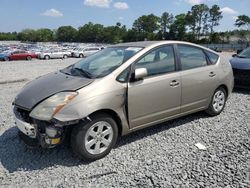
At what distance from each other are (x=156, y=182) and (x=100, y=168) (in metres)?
0.76

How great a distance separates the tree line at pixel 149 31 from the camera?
92.4m

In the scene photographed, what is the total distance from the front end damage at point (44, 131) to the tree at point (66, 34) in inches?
5621

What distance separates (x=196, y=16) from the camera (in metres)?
97.4

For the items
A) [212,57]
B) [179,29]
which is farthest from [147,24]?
[212,57]

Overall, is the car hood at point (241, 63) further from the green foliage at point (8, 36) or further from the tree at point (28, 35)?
the green foliage at point (8, 36)

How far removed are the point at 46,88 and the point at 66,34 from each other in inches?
5832

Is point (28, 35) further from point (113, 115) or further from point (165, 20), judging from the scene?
→ point (113, 115)

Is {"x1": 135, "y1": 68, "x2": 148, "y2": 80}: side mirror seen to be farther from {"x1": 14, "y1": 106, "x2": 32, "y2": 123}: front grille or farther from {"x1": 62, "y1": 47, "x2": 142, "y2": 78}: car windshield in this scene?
{"x1": 14, "y1": 106, "x2": 32, "y2": 123}: front grille

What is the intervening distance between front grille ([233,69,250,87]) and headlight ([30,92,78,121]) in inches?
219

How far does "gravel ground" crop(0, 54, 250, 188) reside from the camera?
9.75 ft

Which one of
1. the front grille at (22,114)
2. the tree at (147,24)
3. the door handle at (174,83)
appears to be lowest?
the front grille at (22,114)

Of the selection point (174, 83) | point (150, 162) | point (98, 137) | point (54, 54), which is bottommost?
point (150, 162)

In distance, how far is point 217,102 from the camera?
5113 millimetres

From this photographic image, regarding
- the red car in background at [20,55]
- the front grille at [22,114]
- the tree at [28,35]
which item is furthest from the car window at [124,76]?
the tree at [28,35]
